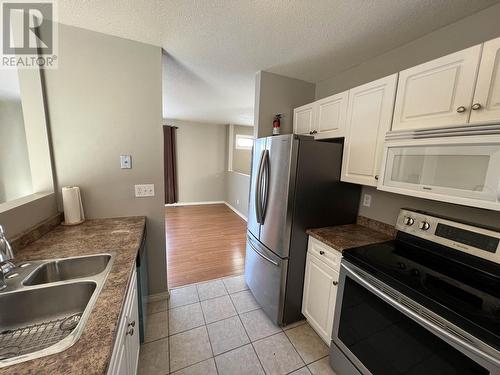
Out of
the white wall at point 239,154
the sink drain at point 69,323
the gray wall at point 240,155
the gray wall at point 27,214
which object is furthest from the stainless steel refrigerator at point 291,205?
the gray wall at point 240,155

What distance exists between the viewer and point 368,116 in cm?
146

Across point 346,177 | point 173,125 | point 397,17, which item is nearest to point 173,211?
point 173,125

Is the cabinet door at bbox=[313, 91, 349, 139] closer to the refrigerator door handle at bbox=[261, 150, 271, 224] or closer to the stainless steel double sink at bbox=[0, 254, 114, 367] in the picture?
the refrigerator door handle at bbox=[261, 150, 271, 224]

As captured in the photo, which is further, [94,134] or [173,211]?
[173,211]

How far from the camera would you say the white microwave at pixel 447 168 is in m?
0.90

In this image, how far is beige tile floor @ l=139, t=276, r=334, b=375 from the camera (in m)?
1.40

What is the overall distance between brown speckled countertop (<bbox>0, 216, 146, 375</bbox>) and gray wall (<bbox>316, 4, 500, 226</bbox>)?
1.93 metres

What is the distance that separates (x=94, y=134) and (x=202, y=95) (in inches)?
72.9

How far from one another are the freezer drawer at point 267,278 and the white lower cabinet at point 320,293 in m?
0.21

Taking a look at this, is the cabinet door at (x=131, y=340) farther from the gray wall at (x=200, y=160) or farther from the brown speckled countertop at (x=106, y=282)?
the gray wall at (x=200, y=160)

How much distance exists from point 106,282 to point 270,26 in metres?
1.86

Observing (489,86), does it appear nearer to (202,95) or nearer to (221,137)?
(202,95)

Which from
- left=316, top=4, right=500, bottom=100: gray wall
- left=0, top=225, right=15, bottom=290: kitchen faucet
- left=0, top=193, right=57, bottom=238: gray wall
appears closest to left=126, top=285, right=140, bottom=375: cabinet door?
left=0, top=225, right=15, bottom=290: kitchen faucet

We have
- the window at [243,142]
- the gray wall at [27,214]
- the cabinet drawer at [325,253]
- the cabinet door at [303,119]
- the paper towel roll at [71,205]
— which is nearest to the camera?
the gray wall at [27,214]
